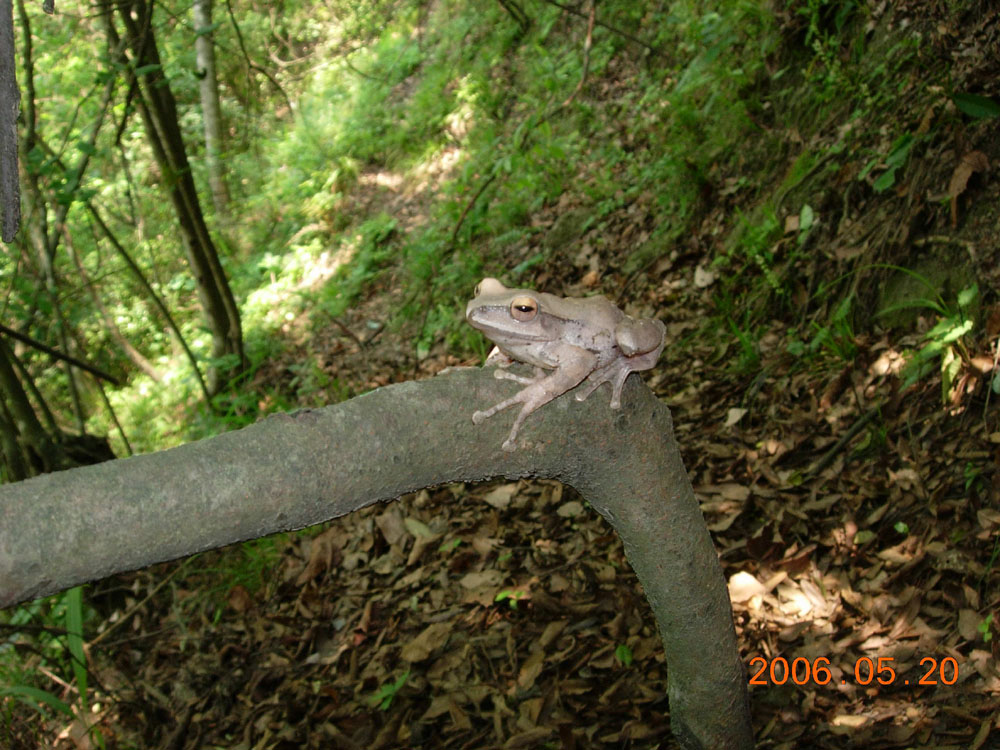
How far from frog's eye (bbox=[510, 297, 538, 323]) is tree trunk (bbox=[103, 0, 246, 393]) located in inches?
196

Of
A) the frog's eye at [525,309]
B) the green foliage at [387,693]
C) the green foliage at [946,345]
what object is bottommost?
the green foliage at [387,693]

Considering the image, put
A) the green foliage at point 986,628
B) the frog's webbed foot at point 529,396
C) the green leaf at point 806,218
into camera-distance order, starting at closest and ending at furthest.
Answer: the frog's webbed foot at point 529,396
the green foliage at point 986,628
the green leaf at point 806,218

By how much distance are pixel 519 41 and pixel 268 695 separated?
8364 millimetres

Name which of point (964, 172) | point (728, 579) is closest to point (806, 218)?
point (964, 172)

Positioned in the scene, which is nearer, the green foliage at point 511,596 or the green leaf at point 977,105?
the green leaf at point 977,105

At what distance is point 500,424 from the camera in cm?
162

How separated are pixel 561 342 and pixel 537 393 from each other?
256 mm

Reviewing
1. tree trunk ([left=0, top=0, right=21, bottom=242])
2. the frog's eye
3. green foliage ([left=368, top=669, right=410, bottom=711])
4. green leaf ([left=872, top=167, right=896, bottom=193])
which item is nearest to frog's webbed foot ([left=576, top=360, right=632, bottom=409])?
the frog's eye

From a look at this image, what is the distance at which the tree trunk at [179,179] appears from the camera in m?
5.73

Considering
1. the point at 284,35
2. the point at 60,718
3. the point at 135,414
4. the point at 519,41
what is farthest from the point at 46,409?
the point at 284,35

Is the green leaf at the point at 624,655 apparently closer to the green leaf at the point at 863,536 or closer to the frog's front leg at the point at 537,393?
the green leaf at the point at 863,536

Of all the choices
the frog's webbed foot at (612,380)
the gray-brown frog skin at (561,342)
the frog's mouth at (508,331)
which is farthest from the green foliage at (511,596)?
the frog's webbed foot at (612,380)

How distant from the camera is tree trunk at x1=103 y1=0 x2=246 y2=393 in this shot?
573 centimetres

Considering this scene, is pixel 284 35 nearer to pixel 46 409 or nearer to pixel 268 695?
pixel 46 409
